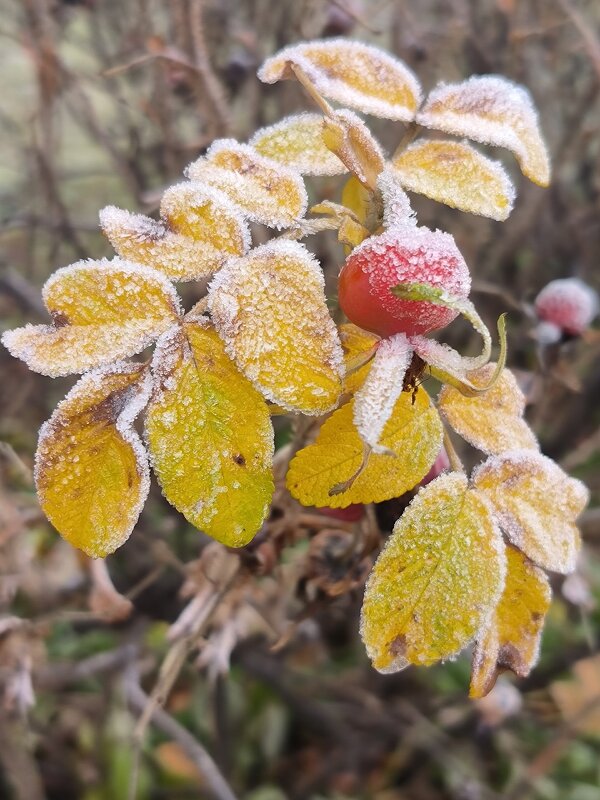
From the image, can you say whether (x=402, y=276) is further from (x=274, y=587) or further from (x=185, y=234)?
(x=274, y=587)

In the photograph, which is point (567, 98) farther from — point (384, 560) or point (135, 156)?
point (384, 560)

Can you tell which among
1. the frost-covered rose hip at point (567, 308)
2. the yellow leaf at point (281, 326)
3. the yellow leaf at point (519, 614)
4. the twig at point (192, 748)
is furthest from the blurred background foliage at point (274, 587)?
the yellow leaf at point (281, 326)

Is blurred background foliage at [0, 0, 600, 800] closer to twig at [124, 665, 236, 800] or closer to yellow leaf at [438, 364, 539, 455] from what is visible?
twig at [124, 665, 236, 800]

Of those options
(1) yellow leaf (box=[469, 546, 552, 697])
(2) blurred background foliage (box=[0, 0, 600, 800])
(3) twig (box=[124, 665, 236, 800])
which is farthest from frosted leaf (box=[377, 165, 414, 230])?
(3) twig (box=[124, 665, 236, 800])

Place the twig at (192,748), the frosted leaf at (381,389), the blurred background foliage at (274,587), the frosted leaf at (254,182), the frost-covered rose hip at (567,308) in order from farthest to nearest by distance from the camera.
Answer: the blurred background foliage at (274,587) < the twig at (192,748) < the frost-covered rose hip at (567,308) < the frosted leaf at (254,182) < the frosted leaf at (381,389)

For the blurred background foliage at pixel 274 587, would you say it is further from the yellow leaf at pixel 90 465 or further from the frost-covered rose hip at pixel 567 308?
the yellow leaf at pixel 90 465
